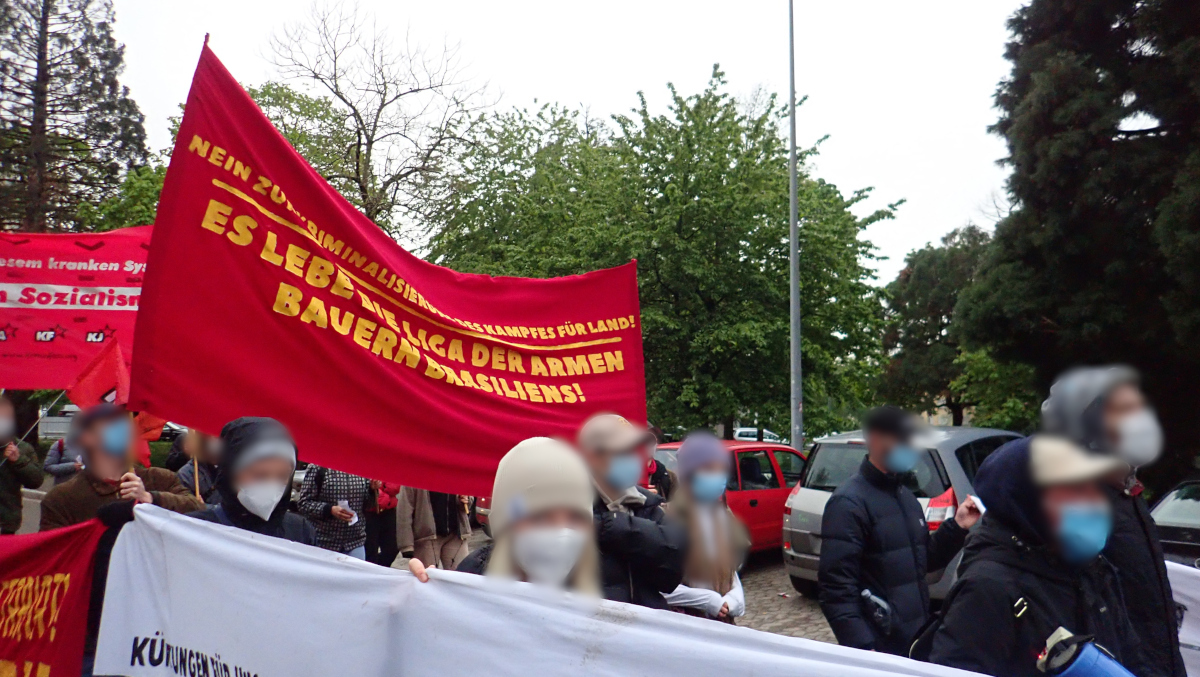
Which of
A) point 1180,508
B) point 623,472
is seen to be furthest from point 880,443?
point 1180,508

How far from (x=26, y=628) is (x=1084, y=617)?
3898 millimetres

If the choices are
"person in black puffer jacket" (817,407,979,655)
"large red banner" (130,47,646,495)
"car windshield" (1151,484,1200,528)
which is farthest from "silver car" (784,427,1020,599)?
"large red banner" (130,47,646,495)

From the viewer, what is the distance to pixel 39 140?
75.6ft

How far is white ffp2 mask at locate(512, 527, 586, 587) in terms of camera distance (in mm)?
2389

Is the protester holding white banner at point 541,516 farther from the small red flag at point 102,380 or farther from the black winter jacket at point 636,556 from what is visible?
the small red flag at point 102,380

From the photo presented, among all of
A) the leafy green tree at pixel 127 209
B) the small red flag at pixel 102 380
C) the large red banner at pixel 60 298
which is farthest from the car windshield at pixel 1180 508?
the leafy green tree at pixel 127 209

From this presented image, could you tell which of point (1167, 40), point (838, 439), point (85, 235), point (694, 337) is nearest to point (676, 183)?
point (694, 337)

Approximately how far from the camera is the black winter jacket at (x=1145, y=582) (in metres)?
2.46

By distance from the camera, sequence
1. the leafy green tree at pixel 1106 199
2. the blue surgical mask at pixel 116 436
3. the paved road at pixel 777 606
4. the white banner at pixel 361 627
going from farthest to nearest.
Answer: the leafy green tree at pixel 1106 199 < the paved road at pixel 777 606 < the blue surgical mask at pixel 116 436 < the white banner at pixel 361 627

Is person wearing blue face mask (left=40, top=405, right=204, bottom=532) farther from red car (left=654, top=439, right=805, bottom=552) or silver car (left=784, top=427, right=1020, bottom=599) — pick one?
red car (left=654, top=439, right=805, bottom=552)

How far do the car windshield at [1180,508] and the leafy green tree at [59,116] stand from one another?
77.4 feet

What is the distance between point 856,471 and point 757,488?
3.15m

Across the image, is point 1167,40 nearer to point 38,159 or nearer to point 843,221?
point 843,221

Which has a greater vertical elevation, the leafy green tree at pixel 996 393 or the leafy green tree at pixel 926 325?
the leafy green tree at pixel 926 325
